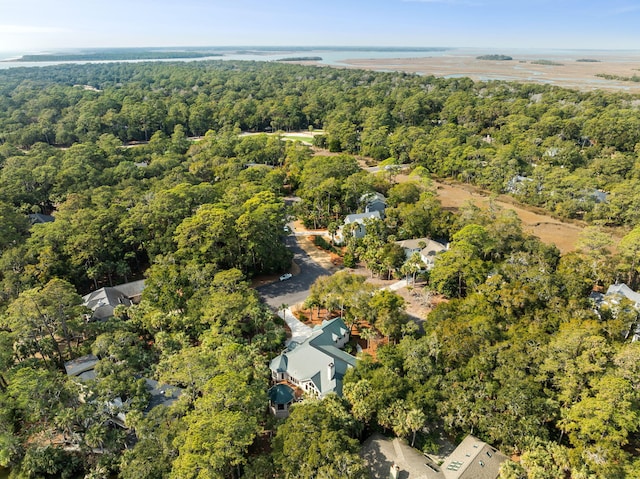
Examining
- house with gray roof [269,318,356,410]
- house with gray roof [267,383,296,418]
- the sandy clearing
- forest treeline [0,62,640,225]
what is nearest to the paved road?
house with gray roof [269,318,356,410]

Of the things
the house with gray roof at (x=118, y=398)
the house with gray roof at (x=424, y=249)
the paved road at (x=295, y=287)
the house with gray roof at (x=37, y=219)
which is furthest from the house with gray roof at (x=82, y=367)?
the house with gray roof at (x=424, y=249)

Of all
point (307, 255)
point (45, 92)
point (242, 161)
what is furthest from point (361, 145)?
point (45, 92)

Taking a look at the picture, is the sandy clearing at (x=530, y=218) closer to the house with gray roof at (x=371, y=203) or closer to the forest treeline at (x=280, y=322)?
the forest treeline at (x=280, y=322)

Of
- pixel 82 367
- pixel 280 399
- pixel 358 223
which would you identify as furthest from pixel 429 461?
pixel 358 223

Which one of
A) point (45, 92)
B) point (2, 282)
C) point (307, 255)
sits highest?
point (45, 92)

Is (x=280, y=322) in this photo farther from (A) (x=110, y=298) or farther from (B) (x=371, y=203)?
(B) (x=371, y=203)

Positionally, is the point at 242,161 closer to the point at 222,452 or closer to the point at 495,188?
the point at 495,188
